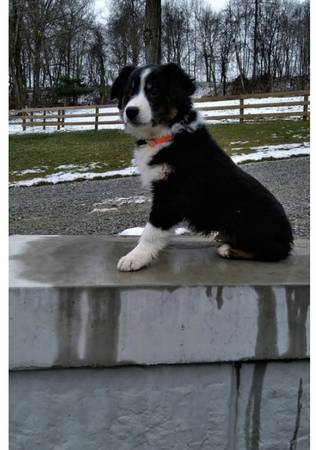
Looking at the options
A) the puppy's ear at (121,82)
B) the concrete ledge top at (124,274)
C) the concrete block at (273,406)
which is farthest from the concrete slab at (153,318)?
the puppy's ear at (121,82)

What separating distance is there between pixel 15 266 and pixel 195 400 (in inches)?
50.5

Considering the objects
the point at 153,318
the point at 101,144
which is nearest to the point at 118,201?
the point at 153,318

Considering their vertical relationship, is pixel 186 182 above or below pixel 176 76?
below

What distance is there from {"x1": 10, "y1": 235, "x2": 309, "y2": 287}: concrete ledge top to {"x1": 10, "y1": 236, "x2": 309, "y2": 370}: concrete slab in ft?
0.04

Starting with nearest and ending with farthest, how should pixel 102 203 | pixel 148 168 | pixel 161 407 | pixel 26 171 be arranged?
pixel 161 407, pixel 148 168, pixel 102 203, pixel 26 171

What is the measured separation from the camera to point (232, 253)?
A: 3.07 meters

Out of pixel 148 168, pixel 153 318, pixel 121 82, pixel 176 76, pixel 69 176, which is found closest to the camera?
pixel 153 318

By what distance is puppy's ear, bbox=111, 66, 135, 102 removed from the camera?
328 cm

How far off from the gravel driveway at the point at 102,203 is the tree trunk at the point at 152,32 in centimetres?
291

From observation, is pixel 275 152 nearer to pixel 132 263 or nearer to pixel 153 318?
pixel 132 263

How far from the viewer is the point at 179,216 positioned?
2.85 metres

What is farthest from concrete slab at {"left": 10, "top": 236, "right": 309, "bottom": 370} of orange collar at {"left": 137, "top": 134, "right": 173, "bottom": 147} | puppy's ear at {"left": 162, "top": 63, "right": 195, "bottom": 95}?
puppy's ear at {"left": 162, "top": 63, "right": 195, "bottom": 95}

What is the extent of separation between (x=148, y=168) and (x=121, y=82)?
0.81 metres

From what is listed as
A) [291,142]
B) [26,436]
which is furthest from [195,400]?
[291,142]
